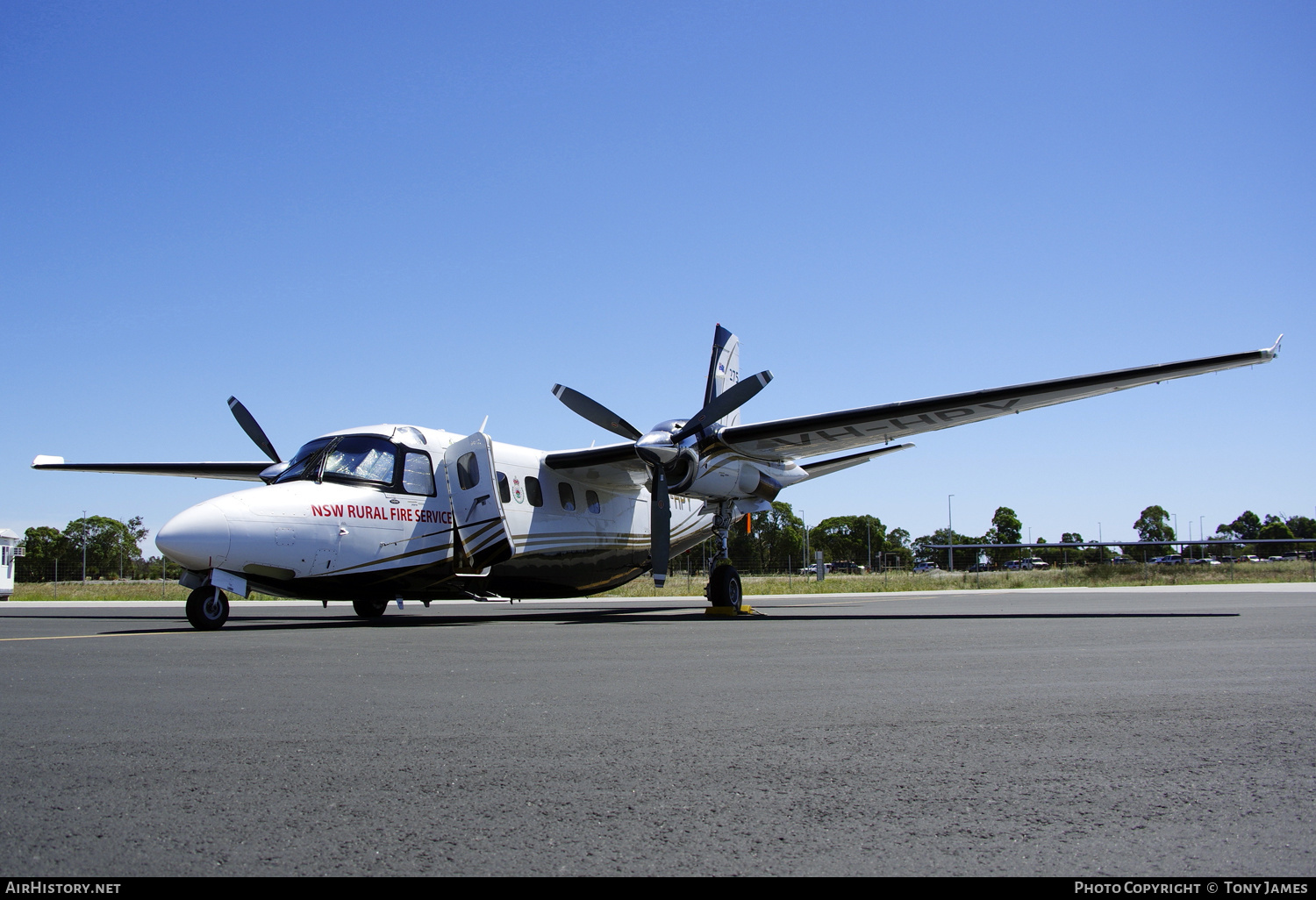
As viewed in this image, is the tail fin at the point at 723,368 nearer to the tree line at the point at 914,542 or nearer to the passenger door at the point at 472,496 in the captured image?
the passenger door at the point at 472,496

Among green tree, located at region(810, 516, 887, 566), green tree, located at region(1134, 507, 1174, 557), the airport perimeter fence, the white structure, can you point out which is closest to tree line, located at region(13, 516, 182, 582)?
the airport perimeter fence

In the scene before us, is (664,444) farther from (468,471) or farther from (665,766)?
(665,766)

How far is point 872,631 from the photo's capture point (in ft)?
41.1

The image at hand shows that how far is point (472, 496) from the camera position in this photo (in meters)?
17.0

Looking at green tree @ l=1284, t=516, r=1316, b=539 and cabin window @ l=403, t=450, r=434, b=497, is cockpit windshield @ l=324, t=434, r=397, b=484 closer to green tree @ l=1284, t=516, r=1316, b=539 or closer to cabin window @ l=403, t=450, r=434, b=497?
cabin window @ l=403, t=450, r=434, b=497

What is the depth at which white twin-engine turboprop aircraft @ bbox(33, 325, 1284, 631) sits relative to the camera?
1359 centimetres

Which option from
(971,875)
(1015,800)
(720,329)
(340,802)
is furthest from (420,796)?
(720,329)

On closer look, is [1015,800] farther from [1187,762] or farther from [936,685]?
[936,685]

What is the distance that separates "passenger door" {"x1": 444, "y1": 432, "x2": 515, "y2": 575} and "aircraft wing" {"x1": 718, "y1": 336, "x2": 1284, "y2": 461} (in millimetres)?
4886

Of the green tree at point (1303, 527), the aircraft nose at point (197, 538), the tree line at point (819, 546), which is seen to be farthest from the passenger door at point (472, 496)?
the green tree at point (1303, 527)

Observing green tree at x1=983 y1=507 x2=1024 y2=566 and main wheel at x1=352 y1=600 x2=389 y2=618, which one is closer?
main wheel at x1=352 y1=600 x2=389 y2=618

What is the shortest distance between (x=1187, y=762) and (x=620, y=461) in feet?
50.5

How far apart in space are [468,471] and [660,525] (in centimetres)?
415

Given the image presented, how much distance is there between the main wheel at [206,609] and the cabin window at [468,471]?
4.88 meters
